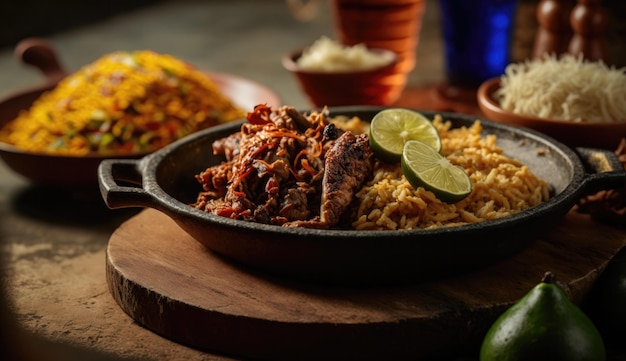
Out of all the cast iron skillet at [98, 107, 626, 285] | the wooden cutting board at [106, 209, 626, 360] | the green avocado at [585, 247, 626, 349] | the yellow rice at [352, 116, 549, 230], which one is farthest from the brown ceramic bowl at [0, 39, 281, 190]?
the green avocado at [585, 247, 626, 349]

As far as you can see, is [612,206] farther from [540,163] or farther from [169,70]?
[169,70]

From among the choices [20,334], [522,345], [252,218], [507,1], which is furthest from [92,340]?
[507,1]

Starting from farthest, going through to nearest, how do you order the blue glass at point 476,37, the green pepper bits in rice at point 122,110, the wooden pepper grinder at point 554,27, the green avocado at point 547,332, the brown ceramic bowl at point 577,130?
the blue glass at point 476,37, the wooden pepper grinder at point 554,27, the green pepper bits in rice at point 122,110, the brown ceramic bowl at point 577,130, the green avocado at point 547,332

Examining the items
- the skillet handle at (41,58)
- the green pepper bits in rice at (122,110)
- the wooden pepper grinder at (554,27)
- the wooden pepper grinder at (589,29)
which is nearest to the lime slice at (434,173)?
the green pepper bits in rice at (122,110)

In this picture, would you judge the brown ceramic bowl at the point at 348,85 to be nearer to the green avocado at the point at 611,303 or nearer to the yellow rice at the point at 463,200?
the yellow rice at the point at 463,200

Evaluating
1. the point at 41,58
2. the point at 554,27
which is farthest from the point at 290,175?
the point at 41,58

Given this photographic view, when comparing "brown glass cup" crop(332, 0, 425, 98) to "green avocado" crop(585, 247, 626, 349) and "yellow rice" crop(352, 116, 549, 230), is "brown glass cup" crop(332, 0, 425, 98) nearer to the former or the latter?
"yellow rice" crop(352, 116, 549, 230)

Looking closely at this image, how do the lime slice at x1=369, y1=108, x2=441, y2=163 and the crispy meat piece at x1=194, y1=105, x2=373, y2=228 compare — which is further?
the lime slice at x1=369, y1=108, x2=441, y2=163
